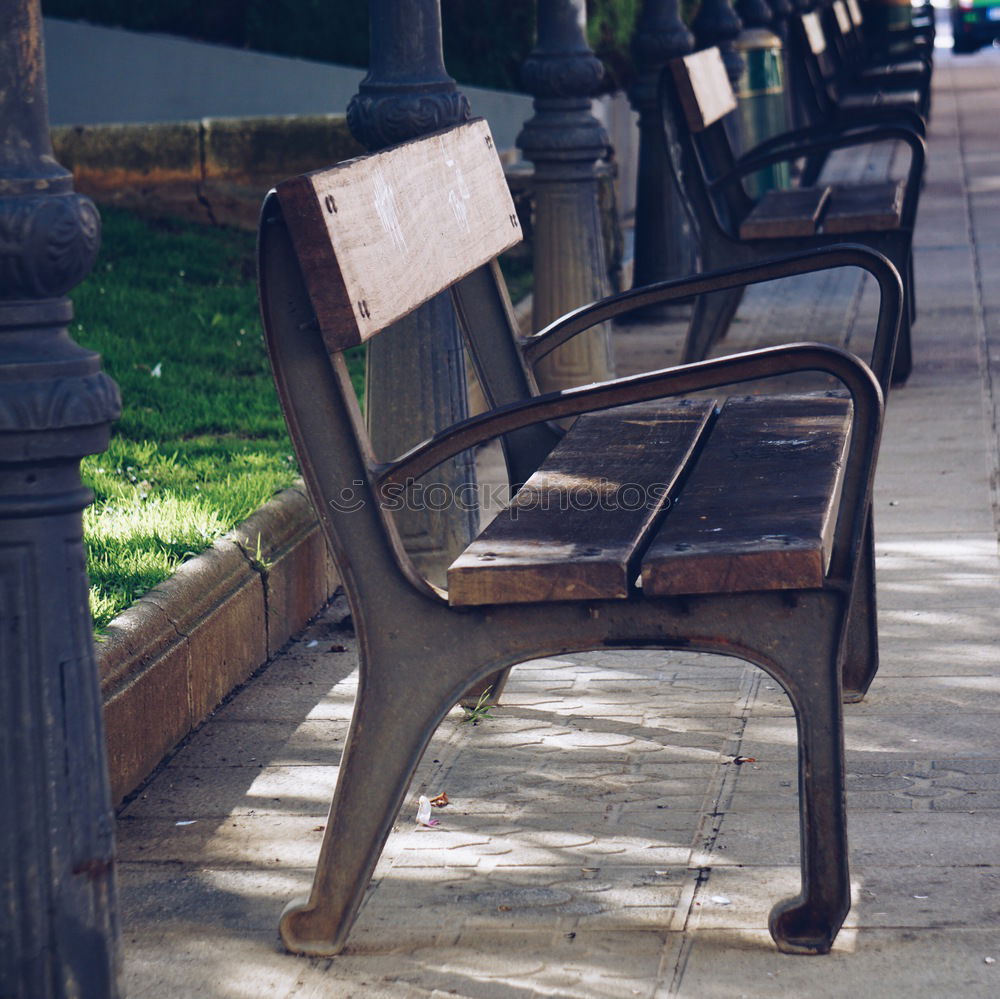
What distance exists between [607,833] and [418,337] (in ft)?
5.10

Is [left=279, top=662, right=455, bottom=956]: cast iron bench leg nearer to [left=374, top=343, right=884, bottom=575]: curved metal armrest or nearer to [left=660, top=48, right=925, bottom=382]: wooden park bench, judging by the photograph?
[left=374, top=343, right=884, bottom=575]: curved metal armrest

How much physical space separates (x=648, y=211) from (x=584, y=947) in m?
6.42

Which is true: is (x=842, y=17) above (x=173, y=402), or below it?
above

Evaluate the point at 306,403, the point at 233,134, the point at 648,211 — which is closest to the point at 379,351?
the point at 306,403

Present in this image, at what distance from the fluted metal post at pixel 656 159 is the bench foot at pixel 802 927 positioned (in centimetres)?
627

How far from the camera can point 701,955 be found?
8.63ft

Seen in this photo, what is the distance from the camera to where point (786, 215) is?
21.4 ft

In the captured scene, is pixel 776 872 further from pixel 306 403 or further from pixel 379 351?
pixel 379 351

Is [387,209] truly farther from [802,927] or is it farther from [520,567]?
[802,927]

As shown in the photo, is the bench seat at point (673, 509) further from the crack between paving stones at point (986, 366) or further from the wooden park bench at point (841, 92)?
the wooden park bench at point (841, 92)

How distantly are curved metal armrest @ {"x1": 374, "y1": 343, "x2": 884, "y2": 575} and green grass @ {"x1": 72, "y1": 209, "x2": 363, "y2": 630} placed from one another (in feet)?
3.93

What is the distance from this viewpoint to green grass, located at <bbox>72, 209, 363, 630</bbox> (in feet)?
13.7

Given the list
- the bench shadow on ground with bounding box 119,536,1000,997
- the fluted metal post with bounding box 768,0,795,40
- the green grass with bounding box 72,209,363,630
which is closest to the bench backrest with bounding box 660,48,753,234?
the green grass with bounding box 72,209,363,630


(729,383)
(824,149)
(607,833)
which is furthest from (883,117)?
(729,383)
